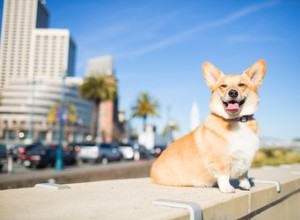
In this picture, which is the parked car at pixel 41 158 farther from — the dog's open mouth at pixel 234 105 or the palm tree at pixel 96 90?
the palm tree at pixel 96 90

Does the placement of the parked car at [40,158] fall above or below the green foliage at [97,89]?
below

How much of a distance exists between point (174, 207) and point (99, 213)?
56 cm

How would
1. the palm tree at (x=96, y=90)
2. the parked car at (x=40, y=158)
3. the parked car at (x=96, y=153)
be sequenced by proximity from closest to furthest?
the parked car at (x=40, y=158) → the parked car at (x=96, y=153) → the palm tree at (x=96, y=90)

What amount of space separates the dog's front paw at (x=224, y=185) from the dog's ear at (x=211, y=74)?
109 centimetres

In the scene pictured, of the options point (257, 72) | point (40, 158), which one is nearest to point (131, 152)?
point (40, 158)

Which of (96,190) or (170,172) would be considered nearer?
(96,190)

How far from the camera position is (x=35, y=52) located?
4.14m

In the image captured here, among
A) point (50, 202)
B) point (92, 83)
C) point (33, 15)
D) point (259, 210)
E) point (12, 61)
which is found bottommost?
point (259, 210)

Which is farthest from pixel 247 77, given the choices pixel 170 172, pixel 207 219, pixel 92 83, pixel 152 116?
pixel 152 116

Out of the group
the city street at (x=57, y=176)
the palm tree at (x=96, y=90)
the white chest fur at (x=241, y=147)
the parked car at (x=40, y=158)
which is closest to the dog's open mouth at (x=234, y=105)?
the white chest fur at (x=241, y=147)

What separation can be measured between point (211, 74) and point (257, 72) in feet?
1.75

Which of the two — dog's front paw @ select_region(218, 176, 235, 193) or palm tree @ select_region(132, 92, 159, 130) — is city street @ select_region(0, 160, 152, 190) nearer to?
dog's front paw @ select_region(218, 176, 235, 193)

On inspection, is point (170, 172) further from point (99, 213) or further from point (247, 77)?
point (99, 213)

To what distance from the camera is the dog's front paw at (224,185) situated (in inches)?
143
